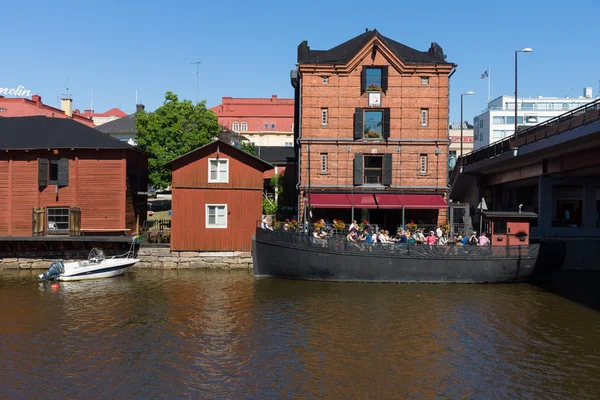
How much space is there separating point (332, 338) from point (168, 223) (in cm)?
2215

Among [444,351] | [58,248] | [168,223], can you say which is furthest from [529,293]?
[58,248]

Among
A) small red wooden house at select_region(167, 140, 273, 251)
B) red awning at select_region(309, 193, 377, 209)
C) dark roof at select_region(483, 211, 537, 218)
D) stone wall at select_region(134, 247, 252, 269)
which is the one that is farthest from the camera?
red awning at select_region(309, 193, 377, 209)

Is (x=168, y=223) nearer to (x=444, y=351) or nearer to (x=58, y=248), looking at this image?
(x=58, y=248)

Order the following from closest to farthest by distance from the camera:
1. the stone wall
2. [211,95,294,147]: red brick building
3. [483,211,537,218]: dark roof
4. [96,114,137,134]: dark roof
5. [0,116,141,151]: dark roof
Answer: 1. [483,211,537,218]: dark roof
2. the stone wall
3. [0,116,141,151]: dark roof
4. [96,114,137,134]: dark roof
5. [211,95,294,147]: red brick building

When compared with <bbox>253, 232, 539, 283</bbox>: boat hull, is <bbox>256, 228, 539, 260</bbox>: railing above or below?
above

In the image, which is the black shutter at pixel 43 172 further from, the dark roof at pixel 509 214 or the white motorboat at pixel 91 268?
the dark roof at pixel 509 214

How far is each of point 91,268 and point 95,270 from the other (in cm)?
24

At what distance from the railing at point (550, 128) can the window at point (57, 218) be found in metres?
29.4

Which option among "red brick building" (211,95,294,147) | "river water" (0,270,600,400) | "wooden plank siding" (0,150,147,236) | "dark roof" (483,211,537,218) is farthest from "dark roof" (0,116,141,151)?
"red brick building" (211,95,294,147)

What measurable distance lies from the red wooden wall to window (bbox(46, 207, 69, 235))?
712cm

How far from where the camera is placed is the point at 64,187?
32.3 metres

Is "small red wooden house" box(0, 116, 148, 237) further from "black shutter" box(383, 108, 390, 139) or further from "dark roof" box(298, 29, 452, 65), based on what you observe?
"black shutter" box(383, 108, 390, 139)

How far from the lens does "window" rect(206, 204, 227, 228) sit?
31375 mm

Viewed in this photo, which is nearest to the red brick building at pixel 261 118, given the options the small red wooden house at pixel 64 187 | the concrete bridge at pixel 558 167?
the concrete bridge at pixel 558 167
